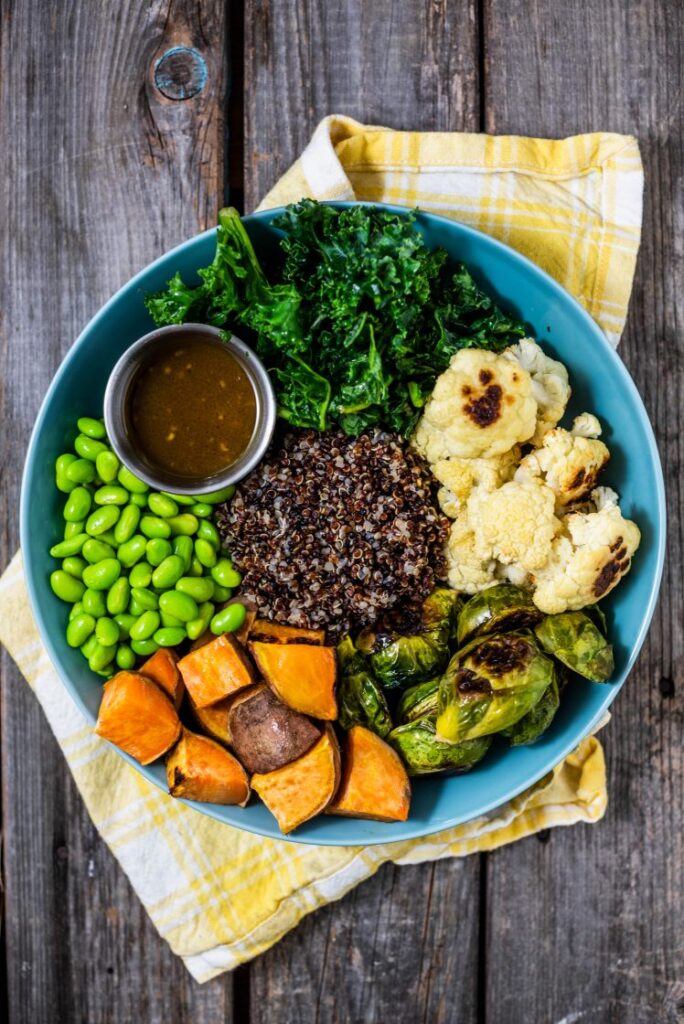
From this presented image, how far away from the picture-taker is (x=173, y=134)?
297 centimetres

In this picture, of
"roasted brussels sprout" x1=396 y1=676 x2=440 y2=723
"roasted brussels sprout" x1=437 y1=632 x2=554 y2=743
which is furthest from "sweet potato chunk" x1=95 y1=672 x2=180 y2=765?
"roasted brussels sprout" x1=437 y1=632 x2=554 y2=743

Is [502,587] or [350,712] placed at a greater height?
[502,587]

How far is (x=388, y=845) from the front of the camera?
293 cm

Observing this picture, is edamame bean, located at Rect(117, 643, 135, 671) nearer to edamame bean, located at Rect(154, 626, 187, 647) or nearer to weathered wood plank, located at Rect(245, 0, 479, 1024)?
edamame bean, located at Rect(154, 626, 187, 647)

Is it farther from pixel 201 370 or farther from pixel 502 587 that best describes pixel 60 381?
pixel 502 587

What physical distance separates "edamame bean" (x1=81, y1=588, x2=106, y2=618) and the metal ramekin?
402 millimetres

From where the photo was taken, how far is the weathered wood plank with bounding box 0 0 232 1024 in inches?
117

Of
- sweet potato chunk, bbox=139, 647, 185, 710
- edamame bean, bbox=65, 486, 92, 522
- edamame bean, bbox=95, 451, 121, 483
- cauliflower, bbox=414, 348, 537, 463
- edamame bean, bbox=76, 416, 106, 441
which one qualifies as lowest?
sweet potato chunk, bbox=139, 647, 185, 710

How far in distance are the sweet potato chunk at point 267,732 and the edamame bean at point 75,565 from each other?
2.22ft

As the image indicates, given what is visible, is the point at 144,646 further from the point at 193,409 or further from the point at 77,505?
the point at 193,409

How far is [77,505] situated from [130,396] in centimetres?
39

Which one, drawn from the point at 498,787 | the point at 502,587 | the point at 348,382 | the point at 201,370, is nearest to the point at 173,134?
the point at 201,370

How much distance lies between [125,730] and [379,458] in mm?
1185

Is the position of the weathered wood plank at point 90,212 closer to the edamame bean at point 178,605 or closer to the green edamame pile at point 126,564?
the green edamame pile at point 126,564
